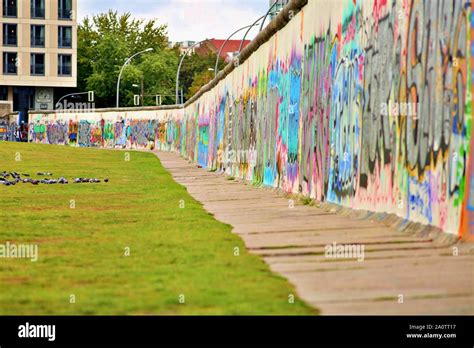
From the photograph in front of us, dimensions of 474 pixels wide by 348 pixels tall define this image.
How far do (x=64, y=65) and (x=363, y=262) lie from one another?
94565mm

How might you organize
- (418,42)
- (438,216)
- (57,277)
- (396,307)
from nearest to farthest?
(396,307) → (57,277) → (438,216) → (418,42)

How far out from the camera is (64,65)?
101 metres

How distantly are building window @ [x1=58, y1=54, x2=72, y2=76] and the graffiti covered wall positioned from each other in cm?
7805

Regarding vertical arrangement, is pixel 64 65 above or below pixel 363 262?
above

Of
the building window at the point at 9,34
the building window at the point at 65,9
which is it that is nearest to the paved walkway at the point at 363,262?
the building window at the point at 9,34

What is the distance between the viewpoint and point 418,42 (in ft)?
→ 33.7

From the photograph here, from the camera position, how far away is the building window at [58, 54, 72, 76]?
10031 cm

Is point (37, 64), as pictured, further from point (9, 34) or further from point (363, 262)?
point (363, 262)

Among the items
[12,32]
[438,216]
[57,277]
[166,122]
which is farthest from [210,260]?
[12,32]

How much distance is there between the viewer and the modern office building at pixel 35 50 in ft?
322

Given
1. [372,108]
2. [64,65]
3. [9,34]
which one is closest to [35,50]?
[9,34]

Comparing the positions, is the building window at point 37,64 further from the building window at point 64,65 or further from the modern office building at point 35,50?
the building window at point 64,65
